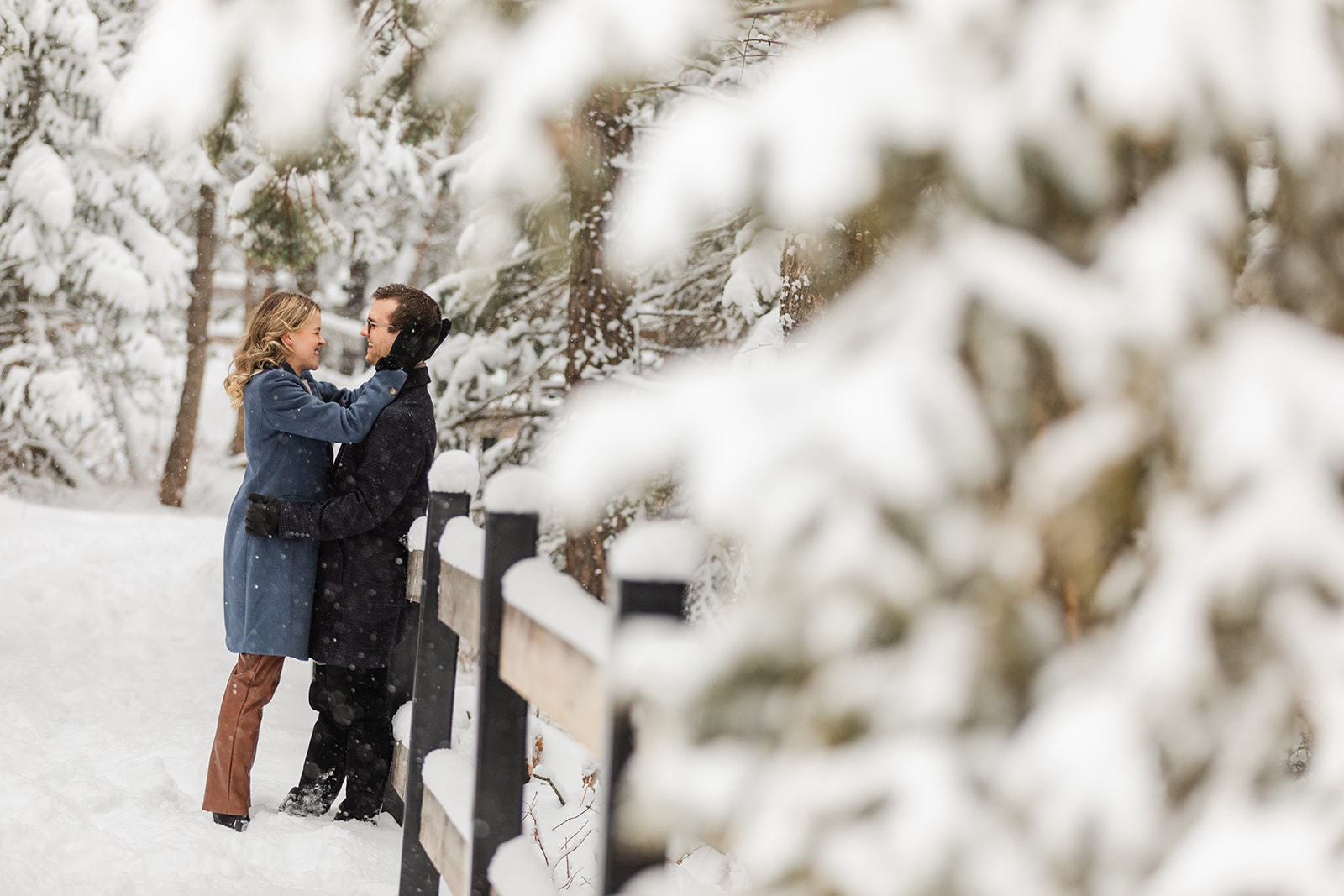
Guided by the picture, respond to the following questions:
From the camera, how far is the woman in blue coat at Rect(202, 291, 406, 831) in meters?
4.12

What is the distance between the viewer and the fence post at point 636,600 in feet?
5.03

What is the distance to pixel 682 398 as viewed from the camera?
1132 mm

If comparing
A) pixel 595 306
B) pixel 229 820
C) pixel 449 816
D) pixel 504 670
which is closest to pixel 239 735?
pixel 229 820

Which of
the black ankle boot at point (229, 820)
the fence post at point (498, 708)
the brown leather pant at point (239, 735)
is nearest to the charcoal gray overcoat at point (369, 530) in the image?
the brown leather pant at point (239, 735)

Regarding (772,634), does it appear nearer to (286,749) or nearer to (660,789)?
(660,789)

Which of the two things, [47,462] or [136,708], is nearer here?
[136,708]

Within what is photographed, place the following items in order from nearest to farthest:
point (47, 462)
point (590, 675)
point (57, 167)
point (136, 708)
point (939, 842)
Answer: point (939, 842) < point (590, 675) < point (136, 708) < point (57, 167) < point (47, 462)

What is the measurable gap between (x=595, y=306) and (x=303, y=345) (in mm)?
2783

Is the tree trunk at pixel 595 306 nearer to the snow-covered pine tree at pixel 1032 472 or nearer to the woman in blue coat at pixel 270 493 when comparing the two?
the woman in blue coat at pixel 270 493

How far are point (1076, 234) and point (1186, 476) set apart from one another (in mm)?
267

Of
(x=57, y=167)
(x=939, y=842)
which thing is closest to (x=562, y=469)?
(x=939, y=842)

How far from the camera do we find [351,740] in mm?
4312

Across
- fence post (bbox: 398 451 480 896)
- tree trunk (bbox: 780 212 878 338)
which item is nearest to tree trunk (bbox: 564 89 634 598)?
tree trunk (bbox: 780 212 878 338)

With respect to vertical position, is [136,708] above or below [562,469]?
below
